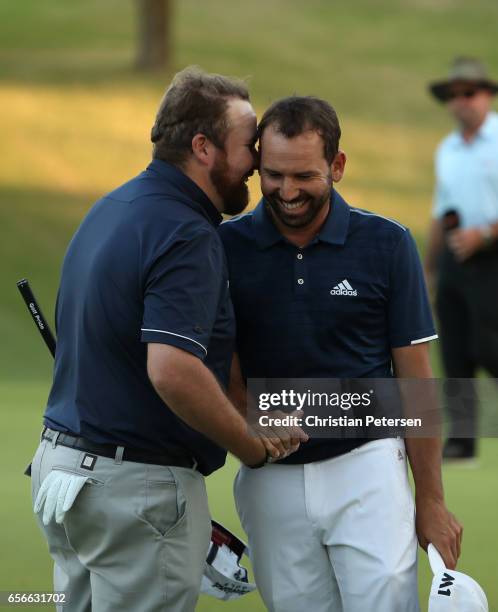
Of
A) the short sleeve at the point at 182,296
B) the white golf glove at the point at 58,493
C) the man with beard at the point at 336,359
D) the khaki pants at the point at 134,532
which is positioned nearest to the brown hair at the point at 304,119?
the man with beard at the point at 336,359

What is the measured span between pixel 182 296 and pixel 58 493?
672 millimetres

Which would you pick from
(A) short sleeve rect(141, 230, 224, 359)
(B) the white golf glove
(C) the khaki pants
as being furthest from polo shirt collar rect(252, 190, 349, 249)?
(B) the white golf glove

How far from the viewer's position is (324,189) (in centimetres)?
426

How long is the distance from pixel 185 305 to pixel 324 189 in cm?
65

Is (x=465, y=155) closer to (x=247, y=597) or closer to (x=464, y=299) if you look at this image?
(x=464, y=299)

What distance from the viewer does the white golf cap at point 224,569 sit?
14.8 feet

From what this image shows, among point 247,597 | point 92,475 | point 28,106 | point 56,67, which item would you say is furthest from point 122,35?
point 92,475

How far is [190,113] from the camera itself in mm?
4109

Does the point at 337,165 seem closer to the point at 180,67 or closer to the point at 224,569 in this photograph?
the point at 224,569

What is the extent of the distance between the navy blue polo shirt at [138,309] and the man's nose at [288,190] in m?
0.20

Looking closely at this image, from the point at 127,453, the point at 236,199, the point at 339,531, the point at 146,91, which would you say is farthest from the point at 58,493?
the point at 146,91

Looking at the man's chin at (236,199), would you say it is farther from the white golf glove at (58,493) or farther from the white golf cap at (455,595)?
the white golf cap at (455,595)

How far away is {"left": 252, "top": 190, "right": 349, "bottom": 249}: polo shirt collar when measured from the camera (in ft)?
14.2

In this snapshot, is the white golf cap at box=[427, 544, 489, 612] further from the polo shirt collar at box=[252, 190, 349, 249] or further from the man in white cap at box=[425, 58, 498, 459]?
the man in white cap at box=[425, 58, 498, 459]
